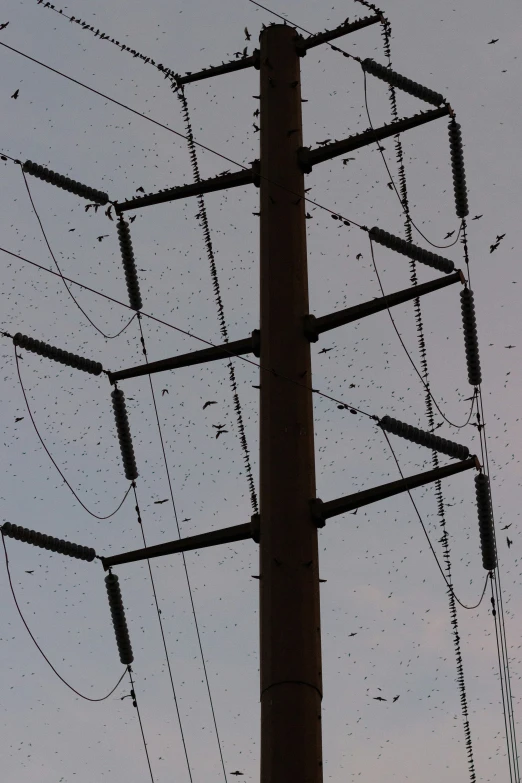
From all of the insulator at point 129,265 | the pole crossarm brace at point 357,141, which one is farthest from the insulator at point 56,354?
the pole crossarm brace at point 357,141

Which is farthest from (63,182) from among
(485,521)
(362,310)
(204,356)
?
(485,521)

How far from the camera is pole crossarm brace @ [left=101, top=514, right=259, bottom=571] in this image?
1027cm

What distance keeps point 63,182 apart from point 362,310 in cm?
324

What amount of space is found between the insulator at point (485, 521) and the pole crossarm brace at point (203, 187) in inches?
133

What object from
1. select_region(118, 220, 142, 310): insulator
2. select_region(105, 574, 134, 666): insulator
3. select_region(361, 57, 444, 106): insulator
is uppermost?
select_region(361, 57, 444, 106): insulator

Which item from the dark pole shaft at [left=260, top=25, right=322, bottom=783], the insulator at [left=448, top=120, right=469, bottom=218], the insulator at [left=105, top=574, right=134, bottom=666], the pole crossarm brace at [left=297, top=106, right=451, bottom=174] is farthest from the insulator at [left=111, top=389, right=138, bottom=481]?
the insulator at [left=448, top=120, right=469, bottom=218]

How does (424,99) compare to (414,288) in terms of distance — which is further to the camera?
(424,99)

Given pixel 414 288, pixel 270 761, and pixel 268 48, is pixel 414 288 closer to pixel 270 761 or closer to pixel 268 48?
pixel 268 48

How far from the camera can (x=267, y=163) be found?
1202cm

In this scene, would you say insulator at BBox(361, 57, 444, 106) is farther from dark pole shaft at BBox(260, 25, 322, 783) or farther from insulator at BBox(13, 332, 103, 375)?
insulator at BBox(13, 332, 103, 375)

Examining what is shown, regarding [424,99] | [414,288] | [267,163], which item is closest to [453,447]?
[414,288]

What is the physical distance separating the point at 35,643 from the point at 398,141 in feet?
23.2

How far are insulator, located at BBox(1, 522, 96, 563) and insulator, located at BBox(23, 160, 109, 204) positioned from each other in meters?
3.26

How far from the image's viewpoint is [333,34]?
1351cm
